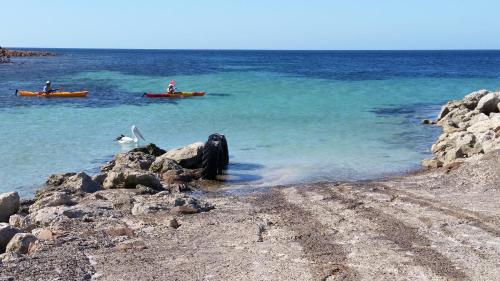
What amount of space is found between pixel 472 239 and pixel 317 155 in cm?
895

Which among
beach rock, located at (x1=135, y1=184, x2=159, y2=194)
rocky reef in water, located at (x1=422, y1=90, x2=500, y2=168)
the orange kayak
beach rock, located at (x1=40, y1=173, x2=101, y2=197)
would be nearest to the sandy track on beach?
beach rock, located at (x1=135, y1=184, x2=159, y2=194)

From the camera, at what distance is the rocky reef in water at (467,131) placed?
576 inches

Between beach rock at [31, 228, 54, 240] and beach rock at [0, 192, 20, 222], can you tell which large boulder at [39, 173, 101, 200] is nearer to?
beach rock at [0, 192, 20, 222]

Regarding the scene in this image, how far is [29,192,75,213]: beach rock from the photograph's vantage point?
10539 mm

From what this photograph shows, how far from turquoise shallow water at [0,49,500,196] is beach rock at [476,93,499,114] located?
6.09 ft

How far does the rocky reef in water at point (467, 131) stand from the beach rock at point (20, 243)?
9.90m

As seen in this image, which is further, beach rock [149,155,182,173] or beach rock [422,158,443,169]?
beach rock [422,158,443,169]

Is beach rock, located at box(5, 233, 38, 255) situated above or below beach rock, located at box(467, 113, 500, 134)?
below

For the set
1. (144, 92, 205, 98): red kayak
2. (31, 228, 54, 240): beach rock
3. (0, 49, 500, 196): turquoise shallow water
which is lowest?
(0, 49, 500, 196): turquoise shallow water

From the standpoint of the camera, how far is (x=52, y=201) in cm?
1062

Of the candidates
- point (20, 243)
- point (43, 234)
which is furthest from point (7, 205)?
point (20, 243)

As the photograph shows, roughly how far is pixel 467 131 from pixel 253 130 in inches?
308

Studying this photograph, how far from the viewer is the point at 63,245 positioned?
808cm

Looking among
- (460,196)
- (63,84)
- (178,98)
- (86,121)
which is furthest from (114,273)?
(63,84)
